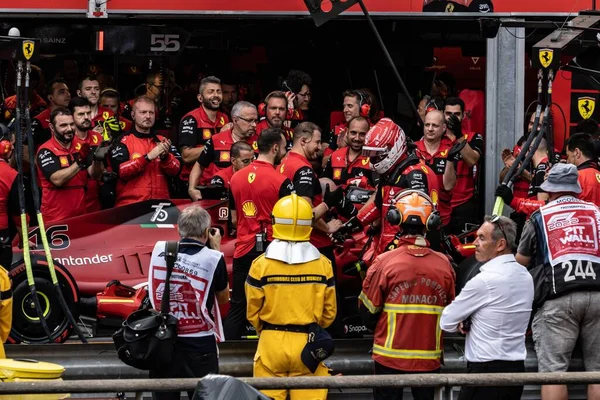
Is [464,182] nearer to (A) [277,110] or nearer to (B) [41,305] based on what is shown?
(A) [277,110]

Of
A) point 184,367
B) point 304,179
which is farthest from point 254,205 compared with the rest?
point 184,367

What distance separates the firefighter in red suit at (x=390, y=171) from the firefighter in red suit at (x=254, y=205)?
715 mm

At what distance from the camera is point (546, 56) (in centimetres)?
1049

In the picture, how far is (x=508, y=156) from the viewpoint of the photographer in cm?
1216

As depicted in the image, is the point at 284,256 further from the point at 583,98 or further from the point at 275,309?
the point at 583,98

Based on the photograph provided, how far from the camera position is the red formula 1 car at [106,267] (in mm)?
10602

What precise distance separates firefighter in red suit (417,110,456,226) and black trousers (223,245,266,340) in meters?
2.17

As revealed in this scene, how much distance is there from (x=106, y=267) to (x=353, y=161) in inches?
99.7

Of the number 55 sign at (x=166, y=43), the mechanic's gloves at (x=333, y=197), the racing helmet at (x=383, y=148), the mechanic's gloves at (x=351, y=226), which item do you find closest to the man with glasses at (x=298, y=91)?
the number 55 sign at (x=166, y=43)

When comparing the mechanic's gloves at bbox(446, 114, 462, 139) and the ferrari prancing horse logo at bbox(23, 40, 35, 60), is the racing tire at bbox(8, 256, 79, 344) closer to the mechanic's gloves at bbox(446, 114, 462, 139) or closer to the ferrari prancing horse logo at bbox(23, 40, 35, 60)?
the ferrari prancing horse logo at bbox(23, 40, 35, 60)

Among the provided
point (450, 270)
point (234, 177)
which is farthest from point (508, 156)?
point (450, 270)

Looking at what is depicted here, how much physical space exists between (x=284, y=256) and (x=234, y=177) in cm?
237

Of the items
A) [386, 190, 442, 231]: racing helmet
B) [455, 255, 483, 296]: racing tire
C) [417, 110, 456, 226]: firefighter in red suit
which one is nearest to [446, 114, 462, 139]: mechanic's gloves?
[417, 110, 456, 226]: firefighter in red suit

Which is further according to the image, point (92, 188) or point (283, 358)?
point (92, 188)
